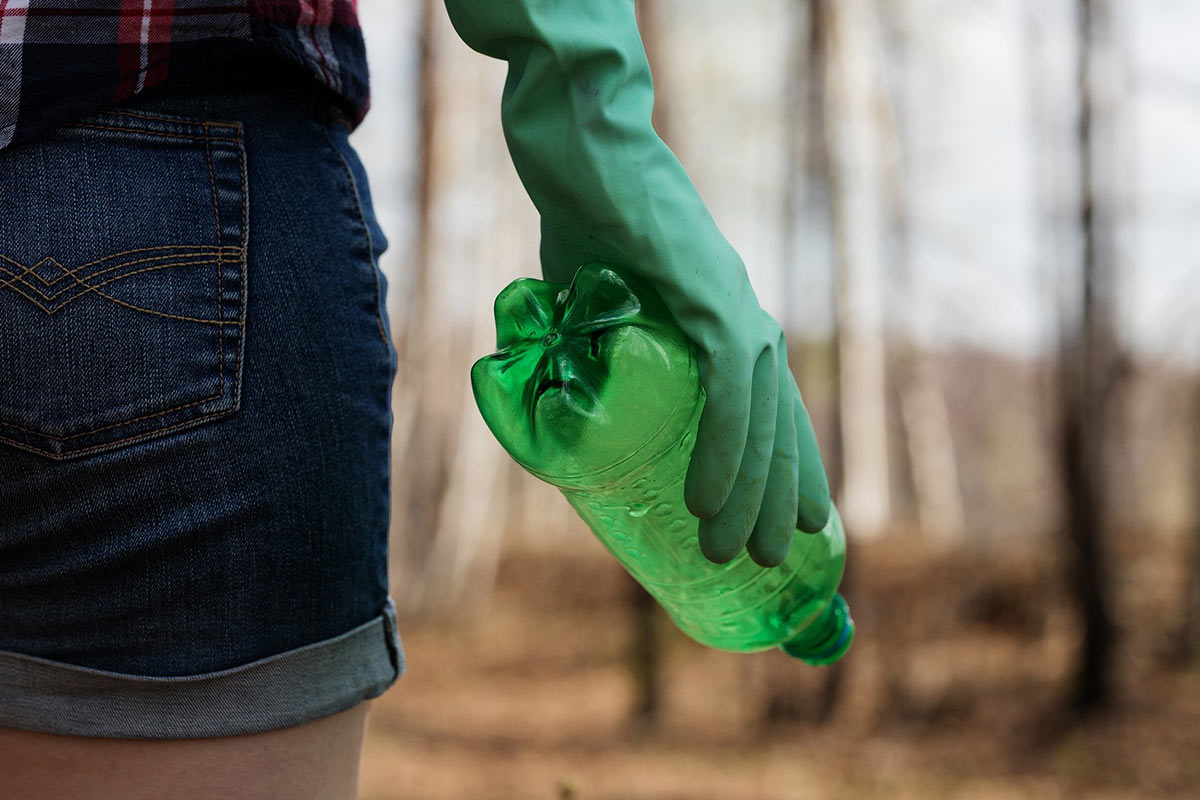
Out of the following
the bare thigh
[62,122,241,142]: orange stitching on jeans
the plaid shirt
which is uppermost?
the plaid shirt

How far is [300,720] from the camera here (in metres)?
0.87

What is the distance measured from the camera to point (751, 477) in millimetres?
1001

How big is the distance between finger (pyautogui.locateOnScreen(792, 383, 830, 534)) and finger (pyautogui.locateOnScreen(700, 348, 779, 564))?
0.11 m

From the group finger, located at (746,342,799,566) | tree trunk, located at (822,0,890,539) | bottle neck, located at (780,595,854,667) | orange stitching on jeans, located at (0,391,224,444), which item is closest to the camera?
orange stitching on jeans, located at (0,391,224,444)

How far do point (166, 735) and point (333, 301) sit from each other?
1.25ft

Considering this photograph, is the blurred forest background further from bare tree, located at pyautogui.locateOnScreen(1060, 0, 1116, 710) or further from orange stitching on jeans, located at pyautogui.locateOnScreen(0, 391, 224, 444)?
orange stitching on jeans, located at pyautogui.locateOnScreen(0, 391, 224, 444)

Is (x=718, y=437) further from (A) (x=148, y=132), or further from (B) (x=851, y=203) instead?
(B) (x=851, y=203)

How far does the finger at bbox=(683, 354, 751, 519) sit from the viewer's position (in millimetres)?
950

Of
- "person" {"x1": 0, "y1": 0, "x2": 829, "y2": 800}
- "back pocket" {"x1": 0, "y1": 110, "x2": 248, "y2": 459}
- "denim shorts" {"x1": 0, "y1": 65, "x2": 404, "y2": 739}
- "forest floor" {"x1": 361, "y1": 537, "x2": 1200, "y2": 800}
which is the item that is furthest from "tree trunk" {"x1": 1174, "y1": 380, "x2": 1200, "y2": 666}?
"back pocket" {"x1": 0, "y1": 110, "x2": 248, "y2": 459}

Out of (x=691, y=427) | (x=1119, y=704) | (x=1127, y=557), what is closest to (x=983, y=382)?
(x=1127, y=557)

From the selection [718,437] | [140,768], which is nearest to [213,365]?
[140,768]

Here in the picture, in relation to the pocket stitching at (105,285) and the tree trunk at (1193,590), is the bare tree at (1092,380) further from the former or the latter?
the pocket stitching at (105,285)

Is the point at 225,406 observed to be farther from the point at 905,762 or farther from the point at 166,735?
the point at 905,762

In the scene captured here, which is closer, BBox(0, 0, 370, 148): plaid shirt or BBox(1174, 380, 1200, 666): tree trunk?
BBox(0, 0, 370, 148): plaid shirt
